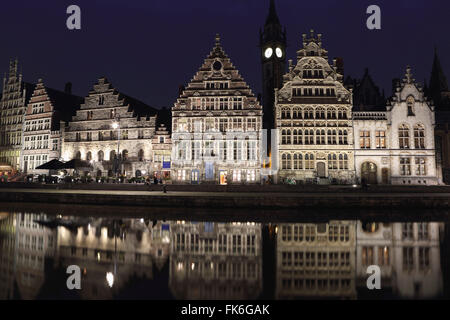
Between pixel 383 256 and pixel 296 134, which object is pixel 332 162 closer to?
pixel 296 134

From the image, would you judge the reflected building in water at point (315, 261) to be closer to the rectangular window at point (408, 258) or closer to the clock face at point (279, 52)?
the rectangular window at point (408, 258)

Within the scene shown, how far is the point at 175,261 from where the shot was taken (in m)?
9.74

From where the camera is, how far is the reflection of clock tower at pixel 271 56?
53.7m

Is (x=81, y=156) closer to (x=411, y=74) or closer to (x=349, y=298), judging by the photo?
(x=349, y=298)

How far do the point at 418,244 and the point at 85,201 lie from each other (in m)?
21.7

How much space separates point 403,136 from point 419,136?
74.4 inches

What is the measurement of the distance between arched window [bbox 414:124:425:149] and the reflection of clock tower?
2293cm

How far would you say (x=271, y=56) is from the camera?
55.7 metres

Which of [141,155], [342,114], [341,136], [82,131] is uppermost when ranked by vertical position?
[342,114]

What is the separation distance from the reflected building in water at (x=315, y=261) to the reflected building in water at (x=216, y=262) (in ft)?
2.75

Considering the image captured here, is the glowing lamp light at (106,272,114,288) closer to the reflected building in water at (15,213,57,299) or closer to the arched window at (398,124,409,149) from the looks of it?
the reflected building in water at (15,213,57,299)

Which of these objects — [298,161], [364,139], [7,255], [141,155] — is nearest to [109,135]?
[141,155]

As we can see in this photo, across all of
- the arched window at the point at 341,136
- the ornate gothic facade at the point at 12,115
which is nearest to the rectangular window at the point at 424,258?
the arched window at the point at 341,136

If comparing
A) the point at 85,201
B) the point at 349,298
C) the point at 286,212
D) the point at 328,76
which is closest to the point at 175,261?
the point at 349,298
